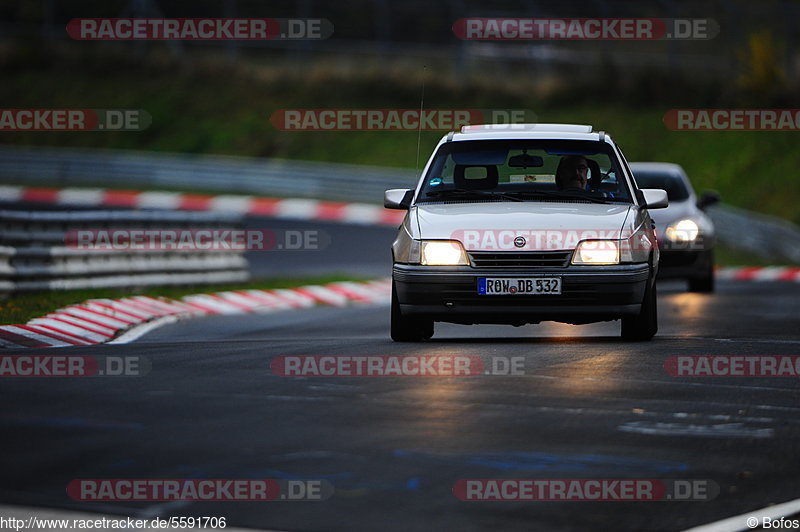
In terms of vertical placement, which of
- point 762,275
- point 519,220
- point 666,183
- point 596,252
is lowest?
point 762,275

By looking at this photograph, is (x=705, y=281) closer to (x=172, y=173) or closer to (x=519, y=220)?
(x=519, y=220)

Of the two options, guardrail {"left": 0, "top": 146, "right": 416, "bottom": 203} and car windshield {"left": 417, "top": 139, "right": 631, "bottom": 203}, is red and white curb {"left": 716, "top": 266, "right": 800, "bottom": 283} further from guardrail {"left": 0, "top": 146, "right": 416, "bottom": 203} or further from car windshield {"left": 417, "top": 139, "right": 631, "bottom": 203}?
car windshield {"left": 417, "top": 139, "right": 631, "bottom": 203}

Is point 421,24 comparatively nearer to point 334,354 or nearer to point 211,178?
point 211,178

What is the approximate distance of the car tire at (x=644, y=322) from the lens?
11812 millimetres

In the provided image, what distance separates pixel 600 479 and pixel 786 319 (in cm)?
947

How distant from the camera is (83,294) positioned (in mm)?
17859
